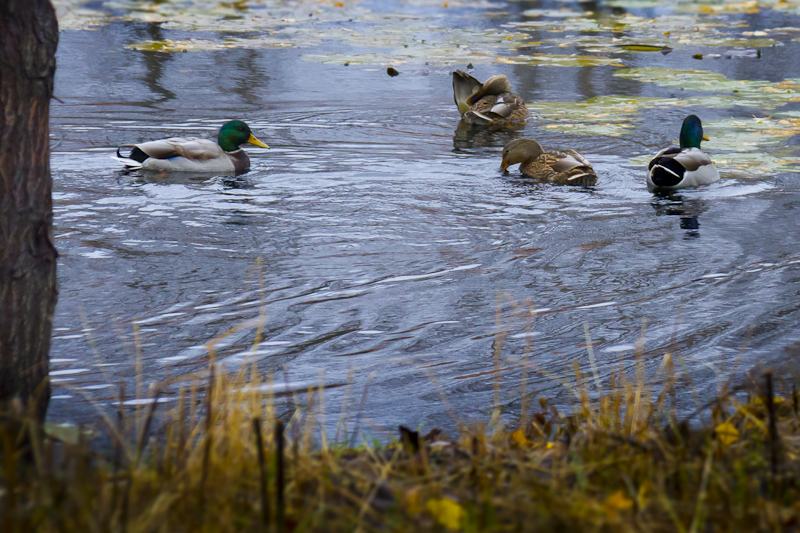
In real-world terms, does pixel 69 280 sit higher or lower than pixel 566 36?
lower

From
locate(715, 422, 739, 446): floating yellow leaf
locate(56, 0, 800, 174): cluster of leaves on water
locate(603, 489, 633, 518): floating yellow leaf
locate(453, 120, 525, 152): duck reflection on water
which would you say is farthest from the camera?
locate(56, 0, 800, 174): cluster of leaves on water

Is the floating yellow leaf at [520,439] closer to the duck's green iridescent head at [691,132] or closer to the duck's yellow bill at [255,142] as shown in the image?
the duck's green iridescent head at [691,132]

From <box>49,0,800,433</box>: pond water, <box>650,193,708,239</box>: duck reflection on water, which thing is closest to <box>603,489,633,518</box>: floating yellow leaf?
<box>49,0,800,433</box>: pond water

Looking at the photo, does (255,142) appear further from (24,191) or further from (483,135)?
(24,191)

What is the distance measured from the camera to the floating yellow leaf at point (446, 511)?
244 centimetres

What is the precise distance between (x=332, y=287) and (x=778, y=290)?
9.45ft

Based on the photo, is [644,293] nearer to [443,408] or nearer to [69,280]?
[443,408]

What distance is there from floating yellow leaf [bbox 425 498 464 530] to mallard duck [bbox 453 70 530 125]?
9.28 meters

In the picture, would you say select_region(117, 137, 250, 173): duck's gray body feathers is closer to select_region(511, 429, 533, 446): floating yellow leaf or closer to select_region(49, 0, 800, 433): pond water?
select_region(49, 0, 800, 433): pond water

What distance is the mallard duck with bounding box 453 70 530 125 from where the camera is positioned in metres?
11.5

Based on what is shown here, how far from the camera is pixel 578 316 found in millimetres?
5531

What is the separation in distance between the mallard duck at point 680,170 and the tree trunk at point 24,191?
6338mm

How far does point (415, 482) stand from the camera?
279 cm

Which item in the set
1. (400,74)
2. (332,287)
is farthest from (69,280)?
(400,74)
